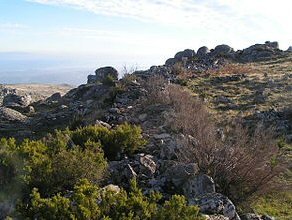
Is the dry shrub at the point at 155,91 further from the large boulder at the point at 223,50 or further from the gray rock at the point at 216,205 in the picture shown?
the large boulder at the point at 223,50

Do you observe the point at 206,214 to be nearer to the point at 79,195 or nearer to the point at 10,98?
the point at 79,195

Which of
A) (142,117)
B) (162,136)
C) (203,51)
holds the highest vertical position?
(203,51)

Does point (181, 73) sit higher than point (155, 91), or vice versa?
point (181, 73)

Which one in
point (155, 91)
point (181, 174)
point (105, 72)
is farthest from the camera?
point (105, 72)

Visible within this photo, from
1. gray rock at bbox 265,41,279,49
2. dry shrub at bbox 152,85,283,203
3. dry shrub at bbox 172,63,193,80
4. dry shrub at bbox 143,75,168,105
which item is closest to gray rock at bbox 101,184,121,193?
dry shrub at bbox 152,85,283,203

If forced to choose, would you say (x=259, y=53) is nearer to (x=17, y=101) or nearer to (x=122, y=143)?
Answer: (x=17, y=101)

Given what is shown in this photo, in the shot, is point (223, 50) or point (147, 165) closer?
point (147, 165)

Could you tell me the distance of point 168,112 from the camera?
52.0 feet

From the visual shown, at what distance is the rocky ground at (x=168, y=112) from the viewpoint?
8867mm

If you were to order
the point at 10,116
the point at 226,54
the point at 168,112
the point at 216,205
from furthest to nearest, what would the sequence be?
the point at 226,54
the point at 10,116
the point at 168,112
the point at 216,205

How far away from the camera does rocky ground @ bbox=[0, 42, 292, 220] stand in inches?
349

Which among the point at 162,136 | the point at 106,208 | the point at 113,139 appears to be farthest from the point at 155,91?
the point at 106,208

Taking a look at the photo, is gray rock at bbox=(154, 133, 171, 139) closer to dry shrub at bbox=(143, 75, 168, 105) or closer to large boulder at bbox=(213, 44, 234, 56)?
dry shrub at bbox=(143, 75, 168, 105)

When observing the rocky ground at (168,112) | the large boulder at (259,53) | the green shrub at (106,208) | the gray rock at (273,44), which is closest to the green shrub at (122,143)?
the rocky ground at (168,112)
